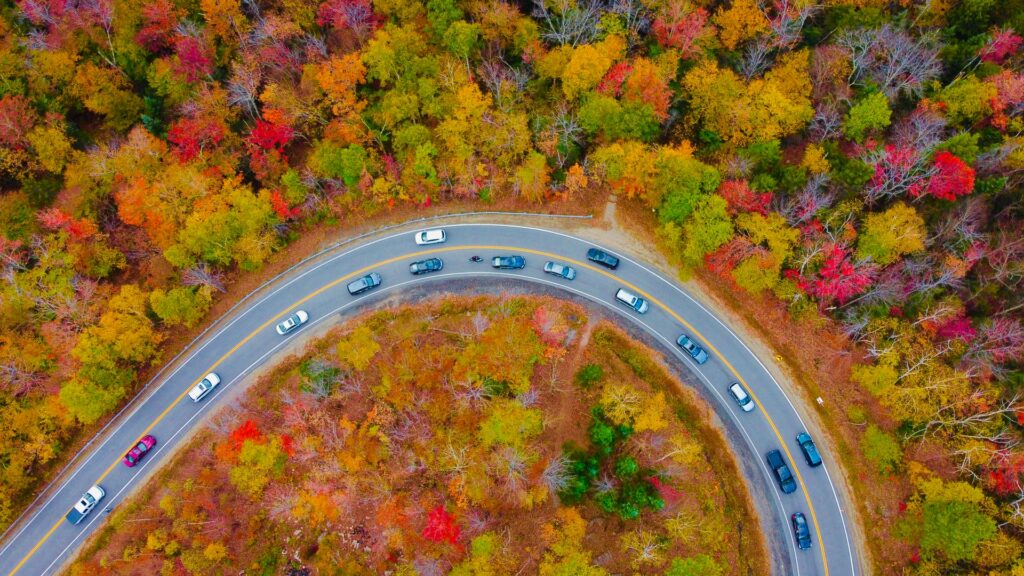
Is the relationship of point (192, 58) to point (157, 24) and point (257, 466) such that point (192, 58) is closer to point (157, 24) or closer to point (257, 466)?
point (157, 24)

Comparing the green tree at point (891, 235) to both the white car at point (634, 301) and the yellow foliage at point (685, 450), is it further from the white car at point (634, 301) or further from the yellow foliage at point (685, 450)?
the yellow foliage at point (685, 450)

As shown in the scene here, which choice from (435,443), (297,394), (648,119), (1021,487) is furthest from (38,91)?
(1021,487)

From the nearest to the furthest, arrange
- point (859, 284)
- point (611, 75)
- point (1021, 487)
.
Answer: point (1021, 487) → point (859, 284) → point (611, 75)

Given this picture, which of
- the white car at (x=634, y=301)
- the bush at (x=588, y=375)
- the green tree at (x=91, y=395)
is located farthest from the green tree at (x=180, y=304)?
the white car at (x=634, y=301)

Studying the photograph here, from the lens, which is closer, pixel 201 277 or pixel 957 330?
pixel 957 330

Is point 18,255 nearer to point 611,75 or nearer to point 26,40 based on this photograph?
point 26,40

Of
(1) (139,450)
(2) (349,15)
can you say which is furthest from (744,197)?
(1) (139,450)
